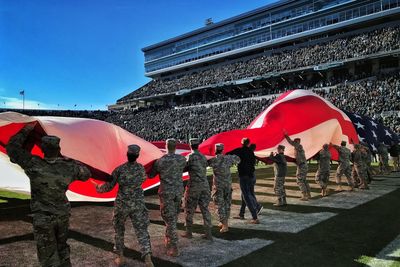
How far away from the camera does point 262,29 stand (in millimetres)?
61625

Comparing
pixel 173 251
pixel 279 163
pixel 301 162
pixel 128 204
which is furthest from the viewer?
pixel 301 162

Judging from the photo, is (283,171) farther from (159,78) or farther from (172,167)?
(159,78)

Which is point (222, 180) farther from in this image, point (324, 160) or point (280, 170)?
point (324, 160)

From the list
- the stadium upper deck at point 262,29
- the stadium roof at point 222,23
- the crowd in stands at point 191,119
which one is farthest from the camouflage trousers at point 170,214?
the stadium roof at point 222,23

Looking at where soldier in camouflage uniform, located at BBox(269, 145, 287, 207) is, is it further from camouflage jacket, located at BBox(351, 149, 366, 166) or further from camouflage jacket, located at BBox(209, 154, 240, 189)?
camouflage jacket, located at BBox(351, 149, 366, 166)

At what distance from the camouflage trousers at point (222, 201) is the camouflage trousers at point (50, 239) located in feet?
11.8

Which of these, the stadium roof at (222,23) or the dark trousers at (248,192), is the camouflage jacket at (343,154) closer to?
the dark trousers at (248,192)

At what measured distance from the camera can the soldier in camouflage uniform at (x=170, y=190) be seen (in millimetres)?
5969

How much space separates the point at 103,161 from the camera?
6.04 m

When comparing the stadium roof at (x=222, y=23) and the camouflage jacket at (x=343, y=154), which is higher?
the stadium roof at (x=222, y=23)

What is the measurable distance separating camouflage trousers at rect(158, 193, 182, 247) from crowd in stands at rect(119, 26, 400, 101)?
1596 inches

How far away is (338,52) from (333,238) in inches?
1714

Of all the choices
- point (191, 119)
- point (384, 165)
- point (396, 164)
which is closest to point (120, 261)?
point (384, 165)

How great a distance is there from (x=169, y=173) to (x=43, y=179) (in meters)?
2.24
